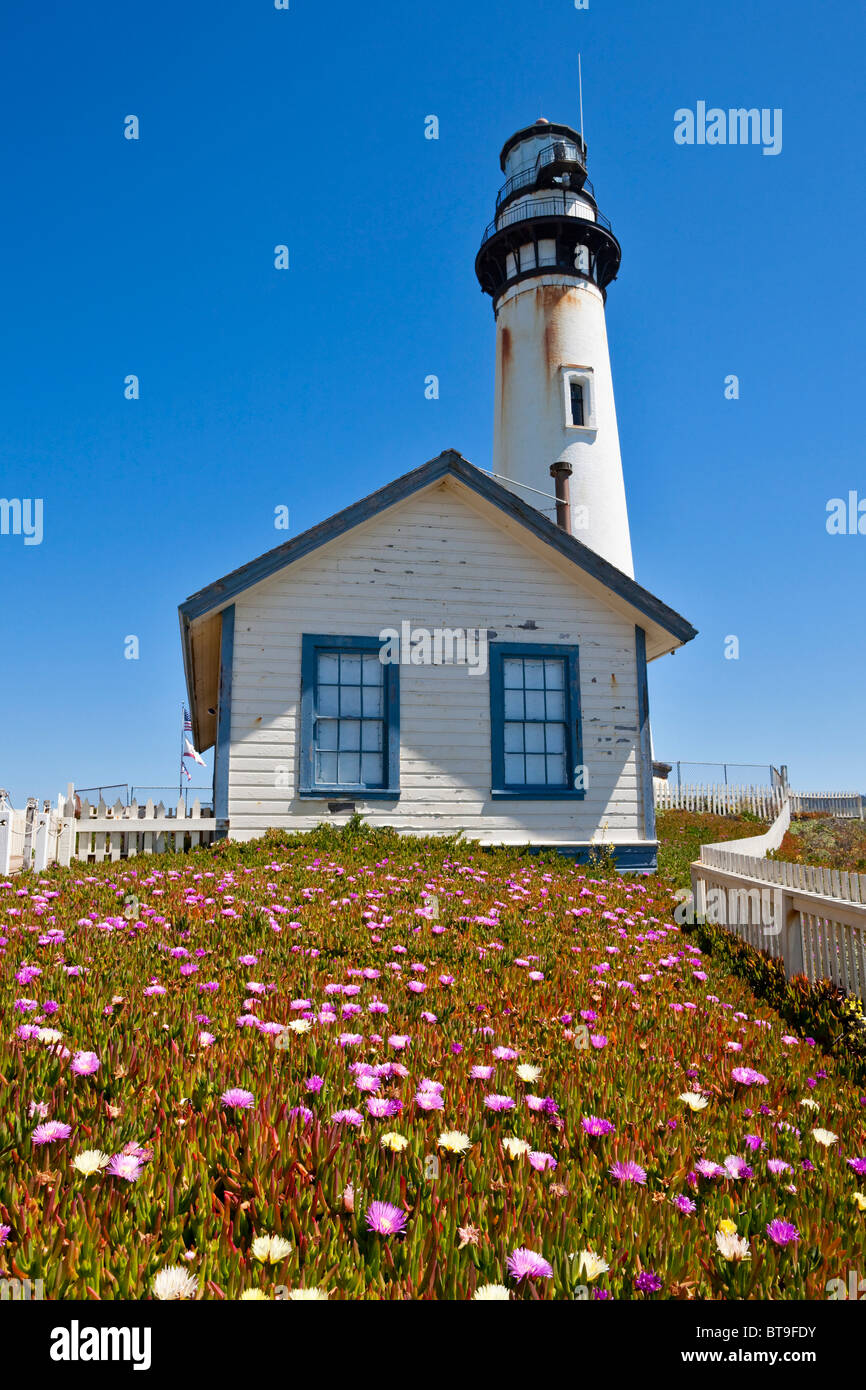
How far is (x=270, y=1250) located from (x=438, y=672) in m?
10.8

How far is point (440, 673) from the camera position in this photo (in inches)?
493

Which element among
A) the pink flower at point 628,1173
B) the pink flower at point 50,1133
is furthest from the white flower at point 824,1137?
the pink flower at point 50,1133

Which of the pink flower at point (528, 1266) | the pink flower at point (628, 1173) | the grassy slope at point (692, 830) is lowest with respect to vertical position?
the grassy slope at point (692, 830)

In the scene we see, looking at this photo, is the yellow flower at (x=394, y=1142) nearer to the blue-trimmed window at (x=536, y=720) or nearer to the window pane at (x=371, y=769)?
the window pane at (x=371, y=769)

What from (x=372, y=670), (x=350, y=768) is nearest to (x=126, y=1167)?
(x=350, y=768)

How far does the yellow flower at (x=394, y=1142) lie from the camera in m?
2.45

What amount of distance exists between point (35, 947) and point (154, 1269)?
3.48m

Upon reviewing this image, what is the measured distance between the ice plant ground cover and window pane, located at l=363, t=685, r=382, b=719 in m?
6.78

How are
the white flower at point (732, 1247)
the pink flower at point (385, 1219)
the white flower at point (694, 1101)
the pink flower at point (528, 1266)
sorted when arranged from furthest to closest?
the white flower at point (694, 1101) → the white flower at point (732, 1247) → the pink flower at point (385, 1219) → the pink flower at point (528, 1266)

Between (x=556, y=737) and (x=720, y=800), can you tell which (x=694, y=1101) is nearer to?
(x=556, y=737)

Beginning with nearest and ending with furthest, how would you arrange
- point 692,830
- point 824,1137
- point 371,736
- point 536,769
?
1. point 824,1137
2. point 371,736
3. point 536,769
4. point 692,830

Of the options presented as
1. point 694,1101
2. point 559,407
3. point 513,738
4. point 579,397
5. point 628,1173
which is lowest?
point 694,1101

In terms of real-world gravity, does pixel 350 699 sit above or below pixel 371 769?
above

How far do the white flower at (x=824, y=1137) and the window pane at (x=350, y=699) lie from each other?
31.6ft
